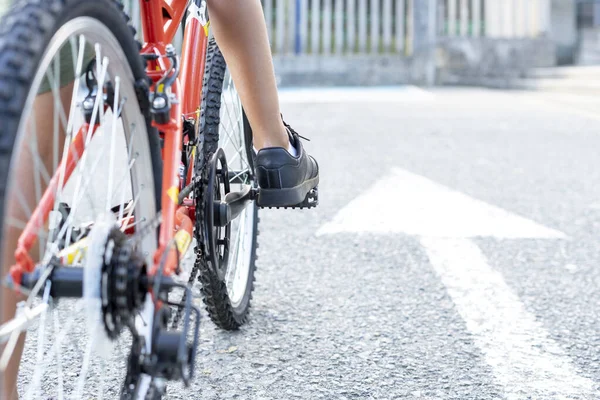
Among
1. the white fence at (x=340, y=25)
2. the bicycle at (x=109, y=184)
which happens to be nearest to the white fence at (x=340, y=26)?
the white fence at (x=340, y=25)

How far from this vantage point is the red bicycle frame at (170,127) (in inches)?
41.1

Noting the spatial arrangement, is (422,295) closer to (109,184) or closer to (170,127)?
(170,127)

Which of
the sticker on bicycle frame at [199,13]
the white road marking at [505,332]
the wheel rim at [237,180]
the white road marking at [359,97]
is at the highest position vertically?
the sticker on bicycle frame at [199,13]

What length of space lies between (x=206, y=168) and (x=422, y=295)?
2.84 ft

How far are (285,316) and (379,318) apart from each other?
0.72 feet

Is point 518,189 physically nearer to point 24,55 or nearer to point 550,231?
point 550,231

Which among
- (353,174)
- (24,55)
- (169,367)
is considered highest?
(24,55)

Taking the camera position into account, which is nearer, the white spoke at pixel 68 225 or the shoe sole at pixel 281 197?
the white spoke at pixel 68 225

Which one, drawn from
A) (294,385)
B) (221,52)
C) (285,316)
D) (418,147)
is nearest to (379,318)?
(285,316)

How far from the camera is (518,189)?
385 cm

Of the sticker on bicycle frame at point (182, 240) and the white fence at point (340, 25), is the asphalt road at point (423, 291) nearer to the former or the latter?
the sticker on bicycle frame at point (182, 240)

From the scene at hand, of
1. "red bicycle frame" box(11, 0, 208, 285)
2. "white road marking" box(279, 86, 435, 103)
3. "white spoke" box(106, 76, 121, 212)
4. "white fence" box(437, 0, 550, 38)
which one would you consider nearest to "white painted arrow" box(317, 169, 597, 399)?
"red bicycle frame" box(11, 0, 208, 285)

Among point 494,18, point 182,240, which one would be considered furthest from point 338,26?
point 182,240

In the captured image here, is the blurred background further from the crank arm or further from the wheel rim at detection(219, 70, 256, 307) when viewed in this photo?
the crank arm
